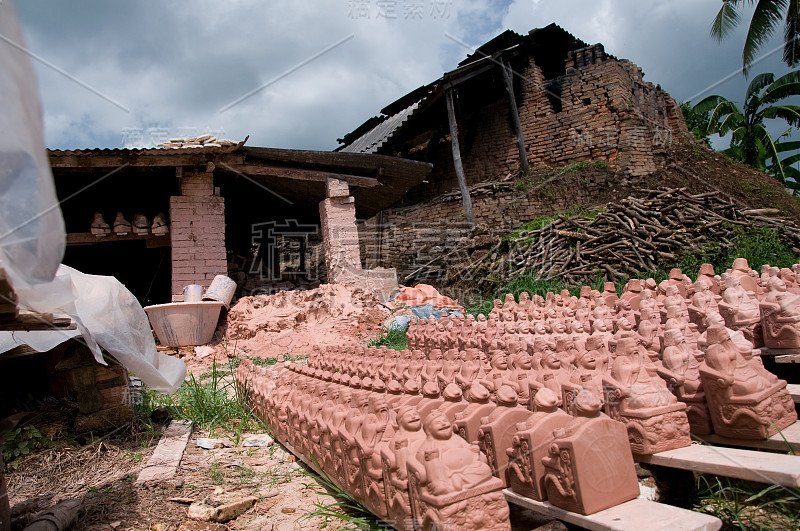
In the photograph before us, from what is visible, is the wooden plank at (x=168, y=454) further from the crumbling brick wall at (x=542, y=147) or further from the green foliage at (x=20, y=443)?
the crumbling brick wall at (x=542, y=147)

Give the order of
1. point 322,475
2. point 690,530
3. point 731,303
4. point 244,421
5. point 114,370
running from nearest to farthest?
point 690,530, point 322,475, point 731,303, point 114,370, point 244,421

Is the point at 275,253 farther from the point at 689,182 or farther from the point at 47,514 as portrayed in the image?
the point at 689,182

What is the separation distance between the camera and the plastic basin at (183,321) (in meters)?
6.90

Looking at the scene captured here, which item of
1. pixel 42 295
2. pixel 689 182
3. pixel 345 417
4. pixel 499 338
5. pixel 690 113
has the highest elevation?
pixel 690 113

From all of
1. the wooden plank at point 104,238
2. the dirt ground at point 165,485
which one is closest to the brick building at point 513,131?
the wooden plank at point 104,238

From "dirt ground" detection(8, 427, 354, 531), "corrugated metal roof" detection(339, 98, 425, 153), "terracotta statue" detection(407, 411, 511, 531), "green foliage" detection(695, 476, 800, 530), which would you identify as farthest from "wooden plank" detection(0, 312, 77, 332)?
"corrugated metal roof" detection(339, 98, 425, 153)

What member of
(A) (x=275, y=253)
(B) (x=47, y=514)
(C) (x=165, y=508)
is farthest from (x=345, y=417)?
(A) (x=275, y=253)

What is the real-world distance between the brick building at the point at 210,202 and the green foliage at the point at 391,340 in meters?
1.71

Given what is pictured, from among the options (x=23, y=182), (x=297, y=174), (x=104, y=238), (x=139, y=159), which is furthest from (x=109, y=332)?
(x=297, y=174)

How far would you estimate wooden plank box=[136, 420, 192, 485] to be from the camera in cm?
297

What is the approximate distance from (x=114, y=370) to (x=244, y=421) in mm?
1028

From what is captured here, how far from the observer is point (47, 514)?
87.7 inches

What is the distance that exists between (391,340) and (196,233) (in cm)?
352

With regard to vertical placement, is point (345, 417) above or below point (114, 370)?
below
